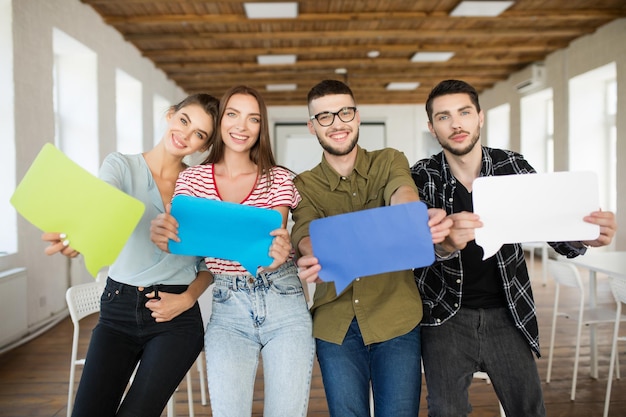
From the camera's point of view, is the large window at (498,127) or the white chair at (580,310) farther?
the large window at (498,127)

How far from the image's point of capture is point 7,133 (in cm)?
429

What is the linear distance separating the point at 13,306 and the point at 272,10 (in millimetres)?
4036

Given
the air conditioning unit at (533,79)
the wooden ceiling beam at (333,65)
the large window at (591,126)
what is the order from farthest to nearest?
the air conditioning unit at (533,79)
the wooden ceiling beam at (333,65)
the large window at (591,126)

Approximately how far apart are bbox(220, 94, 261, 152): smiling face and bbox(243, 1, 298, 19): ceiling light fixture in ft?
13.9

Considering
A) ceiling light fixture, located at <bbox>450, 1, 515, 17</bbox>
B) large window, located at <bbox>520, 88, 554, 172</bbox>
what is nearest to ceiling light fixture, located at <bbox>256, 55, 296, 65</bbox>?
ceiling light fixture, located at <bbox>450, 1, 515, 17</bbox>

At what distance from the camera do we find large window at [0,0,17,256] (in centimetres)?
424

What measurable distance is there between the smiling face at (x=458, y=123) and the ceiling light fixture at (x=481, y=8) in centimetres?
443

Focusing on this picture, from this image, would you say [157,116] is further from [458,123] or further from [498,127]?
[458,123]

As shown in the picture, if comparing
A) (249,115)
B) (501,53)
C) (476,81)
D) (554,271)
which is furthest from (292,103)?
(249,115)

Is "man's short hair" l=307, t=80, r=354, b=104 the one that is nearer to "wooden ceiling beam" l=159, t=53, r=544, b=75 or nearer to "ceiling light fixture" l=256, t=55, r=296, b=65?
"ceiling light fixture" l=256, t=55, r=296, b=65

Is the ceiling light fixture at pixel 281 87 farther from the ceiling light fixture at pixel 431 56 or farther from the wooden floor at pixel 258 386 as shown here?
the wooden floor at pixel 258 386

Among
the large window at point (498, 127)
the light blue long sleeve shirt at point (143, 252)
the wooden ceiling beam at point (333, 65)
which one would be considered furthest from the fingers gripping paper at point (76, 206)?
the large window at point (498, 127)

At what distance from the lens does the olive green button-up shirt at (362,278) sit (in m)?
1.83

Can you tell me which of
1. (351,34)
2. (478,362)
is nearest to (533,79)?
(351,34)
